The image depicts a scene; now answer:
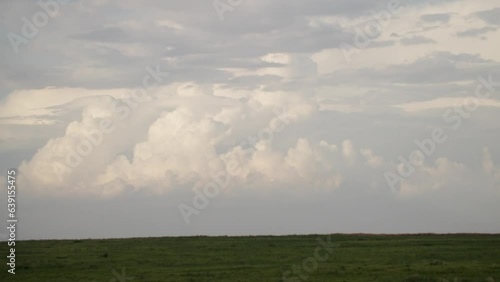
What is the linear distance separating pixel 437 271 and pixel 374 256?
7.03m

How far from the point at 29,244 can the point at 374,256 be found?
26801mm

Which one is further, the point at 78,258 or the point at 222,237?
the point at 222,237

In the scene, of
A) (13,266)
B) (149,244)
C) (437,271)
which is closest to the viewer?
(437,271)

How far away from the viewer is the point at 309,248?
49.1m

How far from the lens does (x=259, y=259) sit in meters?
44.6

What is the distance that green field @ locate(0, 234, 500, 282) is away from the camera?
3828 centimetres

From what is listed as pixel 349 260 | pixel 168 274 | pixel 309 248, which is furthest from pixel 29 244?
pixel 349 260

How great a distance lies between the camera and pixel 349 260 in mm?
43406

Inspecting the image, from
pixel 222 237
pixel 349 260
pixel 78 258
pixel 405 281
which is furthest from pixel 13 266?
pixel 405 281

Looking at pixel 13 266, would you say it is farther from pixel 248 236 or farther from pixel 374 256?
pixel 374 256

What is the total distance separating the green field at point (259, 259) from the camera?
38281mm

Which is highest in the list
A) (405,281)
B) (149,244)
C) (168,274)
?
(149,244)

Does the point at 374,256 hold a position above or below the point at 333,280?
above

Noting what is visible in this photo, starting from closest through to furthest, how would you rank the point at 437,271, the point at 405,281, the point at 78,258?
the point at 405,281
the point at 437,271
the point at 78,258
